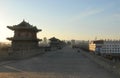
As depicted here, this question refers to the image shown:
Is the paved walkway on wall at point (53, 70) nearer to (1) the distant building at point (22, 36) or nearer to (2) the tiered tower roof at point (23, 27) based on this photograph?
(1) the distant building at point (22, 36)

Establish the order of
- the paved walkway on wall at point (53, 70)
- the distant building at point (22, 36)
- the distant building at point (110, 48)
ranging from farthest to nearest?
the distant building at point (110, 48)
the distant building at point (22, 36)
the paved walkway on wall at point (53, 70)

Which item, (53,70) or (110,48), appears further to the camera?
(110,48)

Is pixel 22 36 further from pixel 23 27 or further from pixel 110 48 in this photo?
pixel 110 48

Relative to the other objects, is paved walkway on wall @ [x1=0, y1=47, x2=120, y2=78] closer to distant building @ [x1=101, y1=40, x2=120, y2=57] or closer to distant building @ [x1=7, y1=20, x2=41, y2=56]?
distant building @ [x1=7, y1=20, x2=41, y2=56]

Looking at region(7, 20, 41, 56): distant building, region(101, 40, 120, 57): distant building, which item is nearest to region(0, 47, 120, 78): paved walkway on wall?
region(7, 20, 41, 56): distant building

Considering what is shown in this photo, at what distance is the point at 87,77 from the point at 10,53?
22.8m

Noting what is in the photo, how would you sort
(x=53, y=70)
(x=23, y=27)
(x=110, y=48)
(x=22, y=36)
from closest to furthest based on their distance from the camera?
(x=53, y=70)
(x=23, y=27)
(x=22, y=36)
(x=110, y=48)

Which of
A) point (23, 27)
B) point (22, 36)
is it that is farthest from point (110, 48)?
point (23, 27)

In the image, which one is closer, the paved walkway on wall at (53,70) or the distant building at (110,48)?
the paved walkway on wall at (53,70)

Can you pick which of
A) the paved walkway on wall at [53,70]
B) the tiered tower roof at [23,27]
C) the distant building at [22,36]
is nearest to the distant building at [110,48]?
the distant building at [22,36]

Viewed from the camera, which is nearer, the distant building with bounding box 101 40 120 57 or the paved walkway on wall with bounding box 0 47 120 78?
the paved walkway on wall with bounding box 0 47 120 78

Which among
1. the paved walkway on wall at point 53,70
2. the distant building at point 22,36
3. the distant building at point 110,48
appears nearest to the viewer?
the paved walkway on wall at point 53,70

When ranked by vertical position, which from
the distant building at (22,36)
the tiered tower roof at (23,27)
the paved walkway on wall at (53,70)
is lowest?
the paved walkway on wall at (53,70)

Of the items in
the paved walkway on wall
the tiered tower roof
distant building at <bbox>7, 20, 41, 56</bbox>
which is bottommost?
the paved walkway on wall
